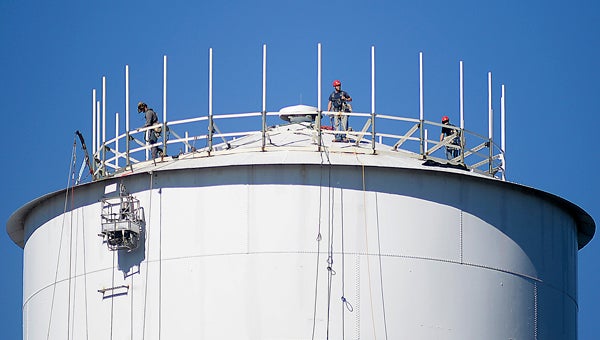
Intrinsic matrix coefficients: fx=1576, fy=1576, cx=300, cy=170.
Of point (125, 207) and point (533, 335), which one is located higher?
point (125, 207)

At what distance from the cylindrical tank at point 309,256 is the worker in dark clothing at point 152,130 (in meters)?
1.50

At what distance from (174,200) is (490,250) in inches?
286

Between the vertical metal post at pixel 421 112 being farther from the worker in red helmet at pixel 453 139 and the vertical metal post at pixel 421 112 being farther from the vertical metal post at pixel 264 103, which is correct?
the vertical metal post at pixel 264 103

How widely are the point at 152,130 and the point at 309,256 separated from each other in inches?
243

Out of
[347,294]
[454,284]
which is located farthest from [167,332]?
[454,284]

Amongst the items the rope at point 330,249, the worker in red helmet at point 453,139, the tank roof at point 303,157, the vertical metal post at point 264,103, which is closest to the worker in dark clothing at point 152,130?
the tank roof at point 303,157

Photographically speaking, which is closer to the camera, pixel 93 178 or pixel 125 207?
pixel 125 207

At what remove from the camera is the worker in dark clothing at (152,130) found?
1501 inches

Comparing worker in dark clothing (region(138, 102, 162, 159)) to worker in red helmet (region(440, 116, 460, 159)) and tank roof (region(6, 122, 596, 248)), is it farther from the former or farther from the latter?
worker in red helmet (region(440, 116, 460, 159))

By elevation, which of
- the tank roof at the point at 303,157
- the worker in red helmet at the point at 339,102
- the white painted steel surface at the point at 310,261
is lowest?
the white painted steel surface at the point at 310,261

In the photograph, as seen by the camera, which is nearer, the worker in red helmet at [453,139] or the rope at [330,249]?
the rope at [330,249]

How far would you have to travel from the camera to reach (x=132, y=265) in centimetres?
3562

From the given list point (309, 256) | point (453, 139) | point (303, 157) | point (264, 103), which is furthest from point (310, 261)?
point (453, 139)

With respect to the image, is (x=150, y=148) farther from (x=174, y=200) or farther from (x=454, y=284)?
(x=454, y=284)
